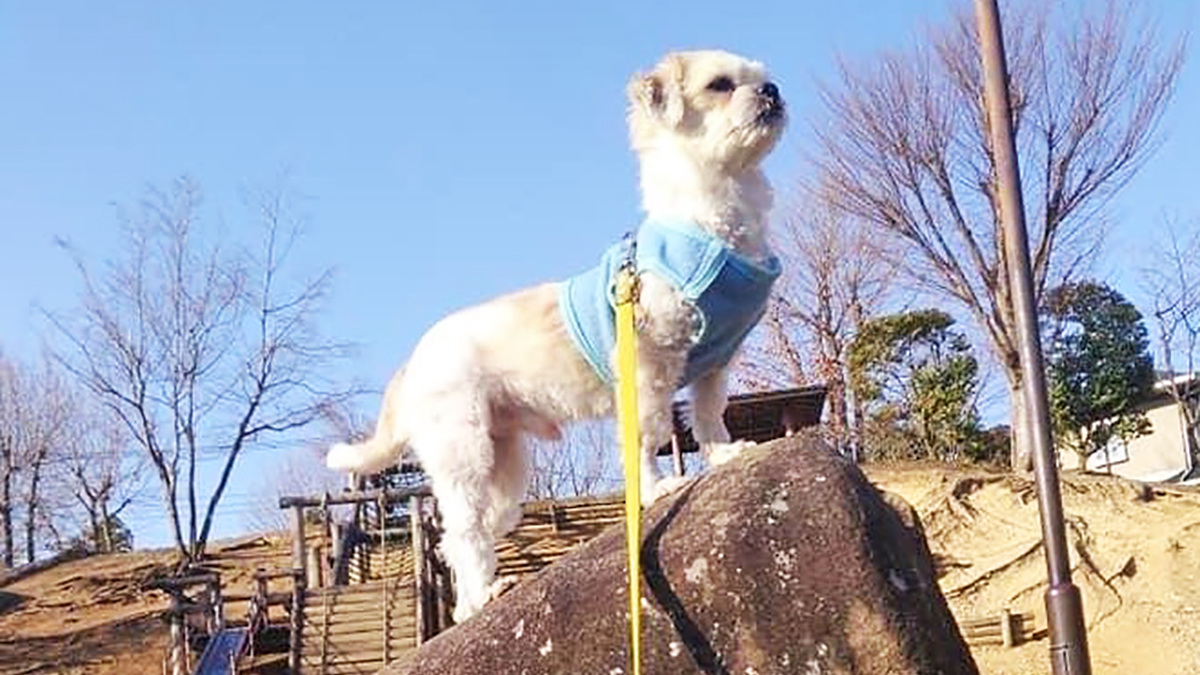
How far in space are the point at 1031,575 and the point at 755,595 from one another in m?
15.3

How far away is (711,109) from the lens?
15.4 feet

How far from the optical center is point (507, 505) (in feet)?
16.3

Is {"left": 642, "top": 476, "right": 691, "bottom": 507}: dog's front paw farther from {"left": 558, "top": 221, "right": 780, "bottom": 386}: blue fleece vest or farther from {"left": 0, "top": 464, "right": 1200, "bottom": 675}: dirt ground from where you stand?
{"left": 0, "top": 464, "right": 1200, "bottom": 675}: dirt ground

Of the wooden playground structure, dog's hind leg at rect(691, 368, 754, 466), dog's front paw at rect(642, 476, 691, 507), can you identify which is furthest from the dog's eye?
the wooden playground structure

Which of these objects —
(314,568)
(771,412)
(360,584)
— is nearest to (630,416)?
(771,412)

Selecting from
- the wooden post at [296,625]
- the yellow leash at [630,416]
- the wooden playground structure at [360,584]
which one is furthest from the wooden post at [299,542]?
the yellow leash at [630,416]

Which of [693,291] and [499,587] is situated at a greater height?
[693,291]

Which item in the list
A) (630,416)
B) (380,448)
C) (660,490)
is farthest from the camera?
(380,448)

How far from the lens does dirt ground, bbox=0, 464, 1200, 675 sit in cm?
1752

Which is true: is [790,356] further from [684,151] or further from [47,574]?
[684,151]

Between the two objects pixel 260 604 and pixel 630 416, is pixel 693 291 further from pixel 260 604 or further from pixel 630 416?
pixel 260 604

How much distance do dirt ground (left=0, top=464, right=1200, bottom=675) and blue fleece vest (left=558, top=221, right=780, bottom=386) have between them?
36.9 feet

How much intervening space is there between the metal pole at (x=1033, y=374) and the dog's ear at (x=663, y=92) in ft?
6.33

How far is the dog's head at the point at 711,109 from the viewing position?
15.1 ft
